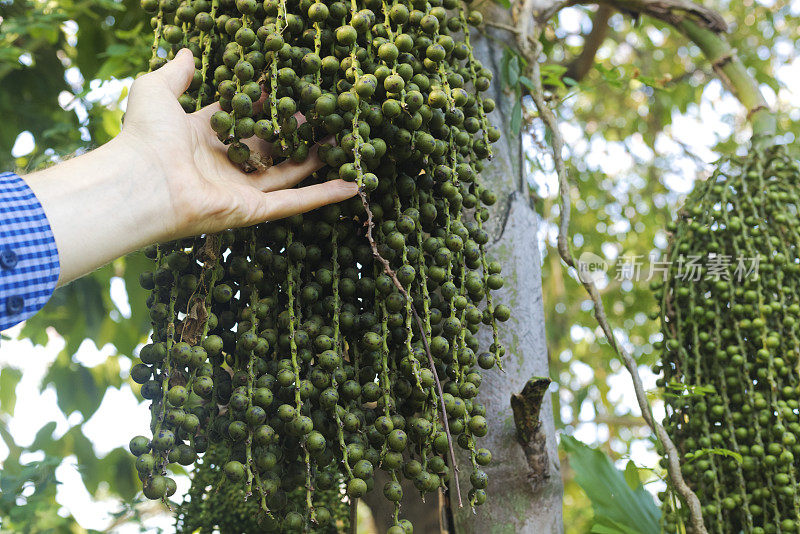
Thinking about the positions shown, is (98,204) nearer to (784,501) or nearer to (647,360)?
(784,501)

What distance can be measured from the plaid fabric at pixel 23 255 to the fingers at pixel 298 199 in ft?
0.94

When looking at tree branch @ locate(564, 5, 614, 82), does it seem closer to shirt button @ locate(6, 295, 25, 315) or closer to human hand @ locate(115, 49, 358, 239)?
human hand @ locate(115, 49, 358, 239)

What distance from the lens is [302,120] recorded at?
1.13 m

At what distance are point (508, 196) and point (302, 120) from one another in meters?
0.64

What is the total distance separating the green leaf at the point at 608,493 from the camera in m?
1.64

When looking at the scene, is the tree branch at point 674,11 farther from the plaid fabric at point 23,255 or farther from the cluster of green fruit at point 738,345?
the plaid fabric at point 23,255

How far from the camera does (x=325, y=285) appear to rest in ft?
3.64

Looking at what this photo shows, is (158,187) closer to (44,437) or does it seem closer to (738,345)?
(738,345)

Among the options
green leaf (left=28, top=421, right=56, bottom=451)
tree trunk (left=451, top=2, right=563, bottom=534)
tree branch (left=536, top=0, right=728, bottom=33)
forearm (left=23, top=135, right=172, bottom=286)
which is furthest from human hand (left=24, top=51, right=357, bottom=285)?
green leaf (left=28, top=421, right=56, bottom=451)

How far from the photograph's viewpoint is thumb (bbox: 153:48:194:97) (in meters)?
1.09

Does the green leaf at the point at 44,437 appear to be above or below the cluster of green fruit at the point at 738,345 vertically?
below

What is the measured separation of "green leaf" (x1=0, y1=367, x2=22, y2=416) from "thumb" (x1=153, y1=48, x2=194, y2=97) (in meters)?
2.14

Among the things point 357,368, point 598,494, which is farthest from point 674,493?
point 357,368

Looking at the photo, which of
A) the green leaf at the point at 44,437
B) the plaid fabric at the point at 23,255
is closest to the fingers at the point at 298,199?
the plaid fabric at the point at 23,255
